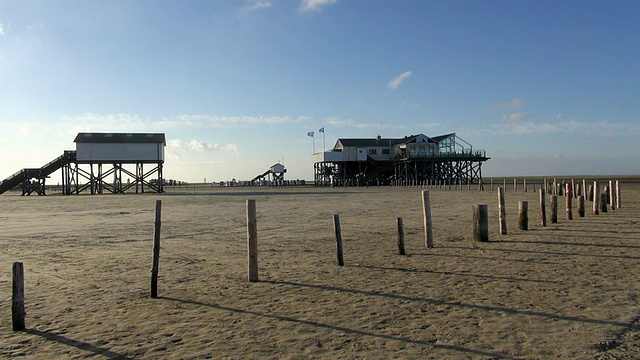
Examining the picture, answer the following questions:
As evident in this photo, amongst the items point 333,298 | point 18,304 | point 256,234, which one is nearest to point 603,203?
point 256,234

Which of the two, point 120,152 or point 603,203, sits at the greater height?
point 120,152

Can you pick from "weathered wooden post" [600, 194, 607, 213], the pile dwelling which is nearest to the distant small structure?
the pile dwelling

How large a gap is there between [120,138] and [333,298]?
188ft

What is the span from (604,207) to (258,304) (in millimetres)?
20060

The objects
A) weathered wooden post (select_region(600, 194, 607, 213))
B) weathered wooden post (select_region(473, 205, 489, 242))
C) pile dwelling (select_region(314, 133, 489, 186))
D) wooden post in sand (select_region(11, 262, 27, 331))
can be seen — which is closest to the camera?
A: wooden post in sand (select_region(11, 262, 27, 331))

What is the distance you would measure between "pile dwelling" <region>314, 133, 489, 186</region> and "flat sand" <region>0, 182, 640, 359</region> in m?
54.4

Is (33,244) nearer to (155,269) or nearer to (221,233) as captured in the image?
(221,233)

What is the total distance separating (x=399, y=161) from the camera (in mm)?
72750

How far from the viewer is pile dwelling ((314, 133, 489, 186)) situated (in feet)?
231

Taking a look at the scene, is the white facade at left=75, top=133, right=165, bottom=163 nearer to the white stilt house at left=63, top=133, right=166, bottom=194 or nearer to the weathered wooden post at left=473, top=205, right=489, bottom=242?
the white stilt house at left=63, top=133, right=166, bottom=194

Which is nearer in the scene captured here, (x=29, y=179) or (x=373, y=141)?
(x=29, y=179)

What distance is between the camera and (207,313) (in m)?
7.47

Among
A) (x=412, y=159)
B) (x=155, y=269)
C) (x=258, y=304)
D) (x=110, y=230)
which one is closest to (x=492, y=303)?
(x=258, y=304)

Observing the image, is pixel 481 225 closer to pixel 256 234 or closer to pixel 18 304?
pixel 256 234
